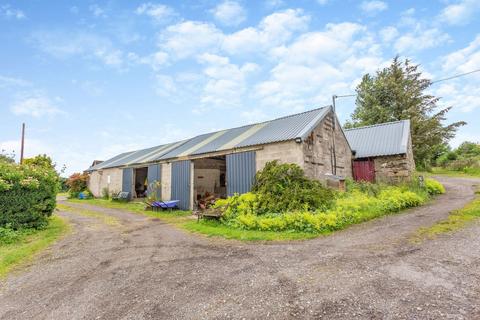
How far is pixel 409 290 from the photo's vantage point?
11.9 feet

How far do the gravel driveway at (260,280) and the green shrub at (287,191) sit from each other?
2.06 meters

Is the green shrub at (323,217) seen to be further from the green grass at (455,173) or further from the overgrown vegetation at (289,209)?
the green grass at (455,173)

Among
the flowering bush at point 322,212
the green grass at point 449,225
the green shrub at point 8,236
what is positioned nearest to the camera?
the green grass at point 449,225

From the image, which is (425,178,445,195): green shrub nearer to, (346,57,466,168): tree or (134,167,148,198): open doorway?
(346,57,466,168): tree

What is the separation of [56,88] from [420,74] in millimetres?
37502

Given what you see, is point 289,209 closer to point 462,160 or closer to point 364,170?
point 364,170

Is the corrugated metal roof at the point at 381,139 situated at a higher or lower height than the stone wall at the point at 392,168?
higher

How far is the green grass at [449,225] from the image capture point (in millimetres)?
6523

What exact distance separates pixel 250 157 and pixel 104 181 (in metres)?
18.2

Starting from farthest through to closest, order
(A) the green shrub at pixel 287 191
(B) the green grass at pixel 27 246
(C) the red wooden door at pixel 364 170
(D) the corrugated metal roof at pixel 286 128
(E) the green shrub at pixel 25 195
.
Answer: (C) the red wooden door at pixel 364 170 → (D) the corrugated metal roof at pixel 286 128 → (A) the green shrub at pixel 287 191 → (E) the green shrub at pixel 25 195 → (B) the green grass at pixel 27 246

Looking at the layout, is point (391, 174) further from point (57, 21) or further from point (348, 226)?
point (57, 21)

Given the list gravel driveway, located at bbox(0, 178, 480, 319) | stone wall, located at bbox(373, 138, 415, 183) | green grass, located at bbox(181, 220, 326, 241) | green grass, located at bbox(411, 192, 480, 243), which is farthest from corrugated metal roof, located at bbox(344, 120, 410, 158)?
green grass, located at bbox(181, 220, 326, 241)

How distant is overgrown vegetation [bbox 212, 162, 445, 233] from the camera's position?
8.09m

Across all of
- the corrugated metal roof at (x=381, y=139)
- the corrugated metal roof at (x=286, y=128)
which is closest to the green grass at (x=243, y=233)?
the corrugated metal roof at (x=286, y=128)
